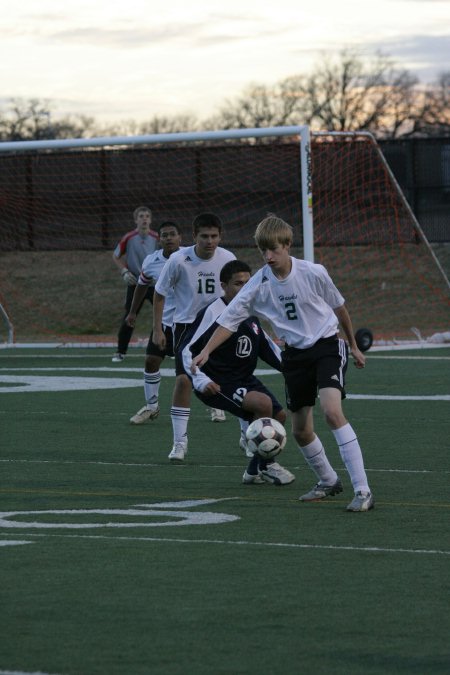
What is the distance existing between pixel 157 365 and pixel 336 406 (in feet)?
18.3

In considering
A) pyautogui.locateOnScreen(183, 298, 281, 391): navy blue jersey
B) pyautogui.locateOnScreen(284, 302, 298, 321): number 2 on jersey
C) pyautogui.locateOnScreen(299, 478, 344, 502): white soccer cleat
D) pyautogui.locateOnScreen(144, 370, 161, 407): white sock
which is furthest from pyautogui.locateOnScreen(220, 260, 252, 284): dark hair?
pyautogui.locateOnScreen(144, 370, 161, 407): white sock

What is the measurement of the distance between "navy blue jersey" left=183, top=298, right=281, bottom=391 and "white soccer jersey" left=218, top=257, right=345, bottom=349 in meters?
1.49

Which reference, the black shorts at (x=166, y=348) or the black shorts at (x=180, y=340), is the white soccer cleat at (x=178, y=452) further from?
the black shorts at (x=166, y=348)

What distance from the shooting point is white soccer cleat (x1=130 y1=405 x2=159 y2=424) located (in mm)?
14227

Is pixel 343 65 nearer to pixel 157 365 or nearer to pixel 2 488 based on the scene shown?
pixel 157 365

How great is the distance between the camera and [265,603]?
20.2 ft

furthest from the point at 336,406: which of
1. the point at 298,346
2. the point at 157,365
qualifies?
the point at 157,365

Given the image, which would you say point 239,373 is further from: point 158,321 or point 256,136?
point 256,136

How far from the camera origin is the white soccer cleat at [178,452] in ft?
37.3

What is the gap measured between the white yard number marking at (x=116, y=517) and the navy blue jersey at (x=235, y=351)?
1721mm

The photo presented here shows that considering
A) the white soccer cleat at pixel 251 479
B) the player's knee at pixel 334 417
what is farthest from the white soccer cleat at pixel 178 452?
the player's knee at pixel 334 417

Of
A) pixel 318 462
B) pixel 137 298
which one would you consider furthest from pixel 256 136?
pixel 318 462

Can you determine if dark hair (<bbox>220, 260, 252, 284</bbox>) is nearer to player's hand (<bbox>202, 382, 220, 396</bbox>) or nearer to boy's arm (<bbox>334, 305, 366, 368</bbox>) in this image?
player's hand (<bbox>202, 382, 220, 396</bbox>)

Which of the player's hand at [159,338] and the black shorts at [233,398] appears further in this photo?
the player's hand at [159,338]
